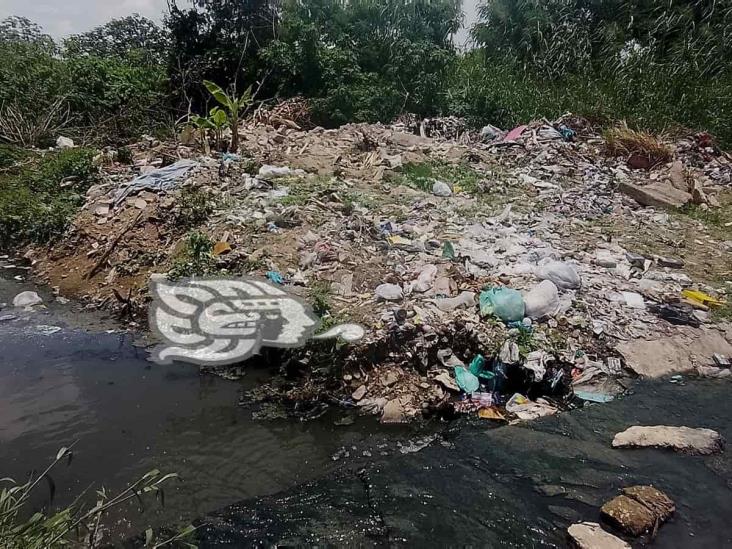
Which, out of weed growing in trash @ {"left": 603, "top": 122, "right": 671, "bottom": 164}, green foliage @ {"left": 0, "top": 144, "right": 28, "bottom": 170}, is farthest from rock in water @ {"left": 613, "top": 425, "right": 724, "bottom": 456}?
green foliage @ {"left": 0, "top": 144, "right": 28, "bottom": 170}

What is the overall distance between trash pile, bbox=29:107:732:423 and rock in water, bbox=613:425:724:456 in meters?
0.34

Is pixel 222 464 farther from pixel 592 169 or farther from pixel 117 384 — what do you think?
pixel 592 169

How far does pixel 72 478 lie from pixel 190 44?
872 centimetres

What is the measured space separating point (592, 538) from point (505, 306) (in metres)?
1.53

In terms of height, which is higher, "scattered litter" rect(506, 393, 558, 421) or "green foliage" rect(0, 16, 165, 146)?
"green foliage" rect(0, 16, 165, 146)

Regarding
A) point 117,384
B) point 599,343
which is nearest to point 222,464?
point 117,384

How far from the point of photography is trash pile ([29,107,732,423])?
10.4 ft

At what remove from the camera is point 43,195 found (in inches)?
221

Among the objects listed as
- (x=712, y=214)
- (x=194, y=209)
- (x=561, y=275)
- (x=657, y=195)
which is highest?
(x=657, y=195)

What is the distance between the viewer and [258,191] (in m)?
5.17

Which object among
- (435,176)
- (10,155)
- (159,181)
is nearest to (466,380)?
(435,176)

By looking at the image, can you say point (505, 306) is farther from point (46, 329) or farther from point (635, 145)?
point (635, 145)

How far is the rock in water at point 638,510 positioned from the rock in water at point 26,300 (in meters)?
4.13

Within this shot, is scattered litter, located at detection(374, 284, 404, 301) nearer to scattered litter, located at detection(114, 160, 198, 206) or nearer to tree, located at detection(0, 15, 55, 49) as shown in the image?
scattered litter, located at detection(114, 160, 198, 206)
